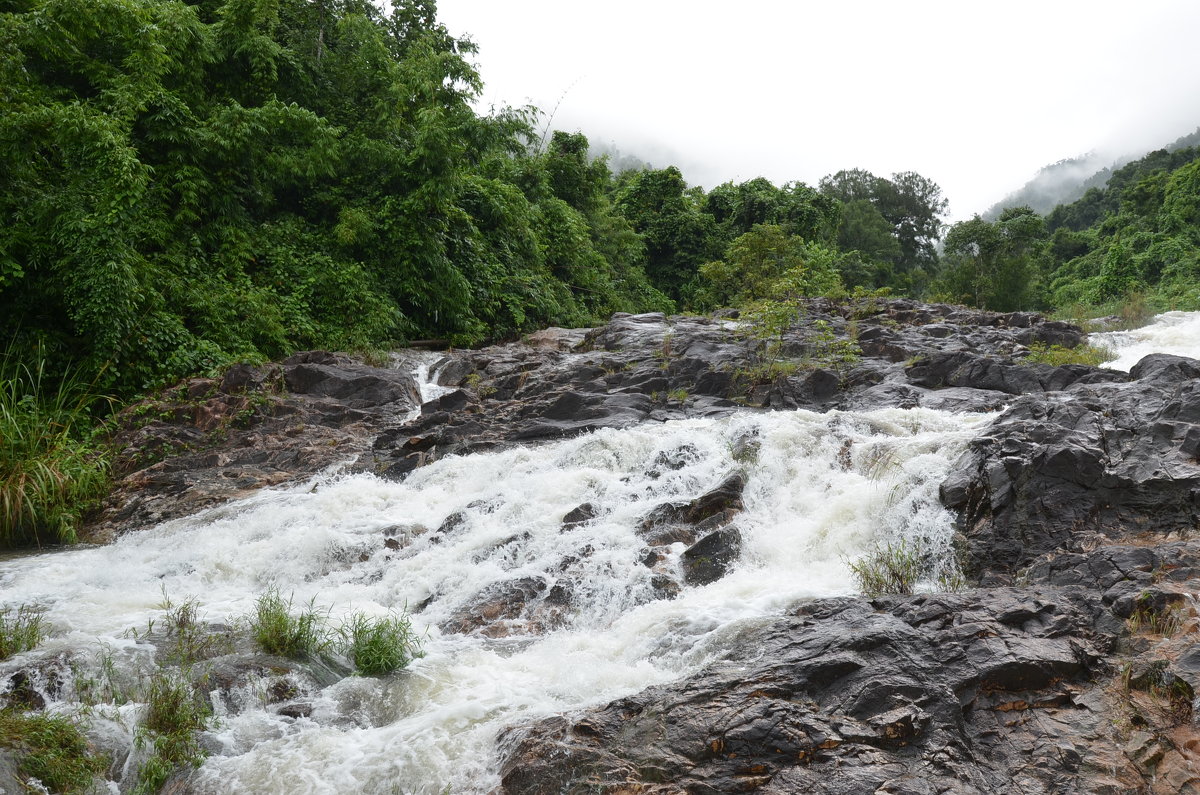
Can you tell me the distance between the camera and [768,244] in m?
23.3

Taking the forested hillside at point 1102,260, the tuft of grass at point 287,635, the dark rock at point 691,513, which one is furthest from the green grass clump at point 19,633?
the forested hillside at point 1102,260

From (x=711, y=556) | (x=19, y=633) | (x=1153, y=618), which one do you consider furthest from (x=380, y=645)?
(x=1153, y=618)

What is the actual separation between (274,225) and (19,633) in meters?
12.4

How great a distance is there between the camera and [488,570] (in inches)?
280

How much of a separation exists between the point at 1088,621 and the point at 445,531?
6010 millimetres

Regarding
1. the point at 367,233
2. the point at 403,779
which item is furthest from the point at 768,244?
the point at 403,779

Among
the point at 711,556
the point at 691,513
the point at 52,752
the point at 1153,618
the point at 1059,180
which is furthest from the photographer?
the point at 1059,180

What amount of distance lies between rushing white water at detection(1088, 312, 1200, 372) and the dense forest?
20.7ft

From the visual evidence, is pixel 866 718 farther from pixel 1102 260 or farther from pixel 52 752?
pixel 1102 260

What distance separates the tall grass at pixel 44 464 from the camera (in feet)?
27.2

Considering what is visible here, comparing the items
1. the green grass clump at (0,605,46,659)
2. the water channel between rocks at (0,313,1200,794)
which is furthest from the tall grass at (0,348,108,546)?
the green grass clump at (0,605,46,659)

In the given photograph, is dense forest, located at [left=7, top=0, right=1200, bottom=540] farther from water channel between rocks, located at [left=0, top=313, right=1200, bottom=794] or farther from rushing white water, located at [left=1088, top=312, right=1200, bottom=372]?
rushing white water, located at [left=1088, top=312, right=1200, bottom=372]

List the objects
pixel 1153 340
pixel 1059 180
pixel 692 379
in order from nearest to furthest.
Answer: pixel 692 379 → pixel 1153 340 → pixel 1059 180

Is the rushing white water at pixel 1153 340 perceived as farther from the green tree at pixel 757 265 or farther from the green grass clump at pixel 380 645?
the green grass clump at pixel 380 645
